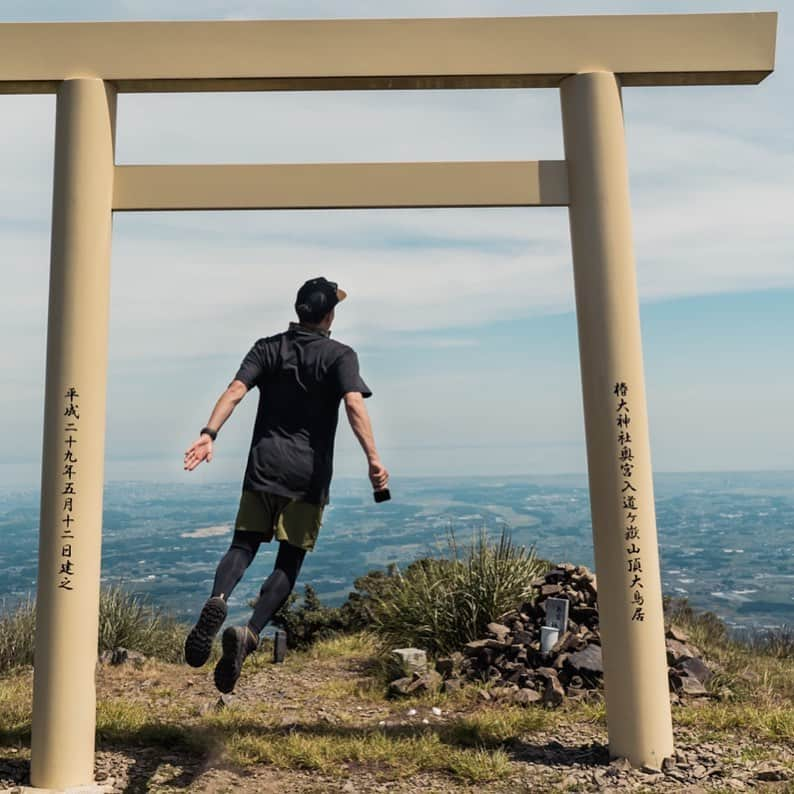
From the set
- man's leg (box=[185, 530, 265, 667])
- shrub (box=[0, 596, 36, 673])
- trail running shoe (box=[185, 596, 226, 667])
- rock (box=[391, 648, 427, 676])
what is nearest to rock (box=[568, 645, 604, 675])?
rock (box=[391, 648, 427, 676])

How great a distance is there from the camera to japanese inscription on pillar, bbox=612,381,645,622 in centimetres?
411

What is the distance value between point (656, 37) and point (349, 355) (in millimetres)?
2386

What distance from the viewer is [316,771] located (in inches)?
169

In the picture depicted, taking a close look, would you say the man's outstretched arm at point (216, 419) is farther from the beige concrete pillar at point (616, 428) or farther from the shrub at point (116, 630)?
the shrub at point (116, 630)

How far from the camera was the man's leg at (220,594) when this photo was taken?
388cm

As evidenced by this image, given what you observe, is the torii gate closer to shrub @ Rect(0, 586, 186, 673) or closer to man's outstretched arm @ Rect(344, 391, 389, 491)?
man's outstretched arm @ Rect(344, 391, 389, 491)

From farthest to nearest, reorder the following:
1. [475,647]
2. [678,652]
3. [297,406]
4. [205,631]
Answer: [475,647] < [678,652] < [297,406] < [205,631]

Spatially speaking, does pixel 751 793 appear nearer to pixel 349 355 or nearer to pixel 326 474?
pixel 326 474

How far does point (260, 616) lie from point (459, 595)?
9.65 ft

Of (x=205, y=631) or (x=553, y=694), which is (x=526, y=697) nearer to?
(x=553, y=694)

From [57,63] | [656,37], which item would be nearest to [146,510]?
[57,63]

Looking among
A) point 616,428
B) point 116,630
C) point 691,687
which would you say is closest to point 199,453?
point 616,428

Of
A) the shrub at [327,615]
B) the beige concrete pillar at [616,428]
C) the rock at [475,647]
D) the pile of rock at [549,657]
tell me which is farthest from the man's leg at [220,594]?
the shrub at [327,615]

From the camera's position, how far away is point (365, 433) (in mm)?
4188
